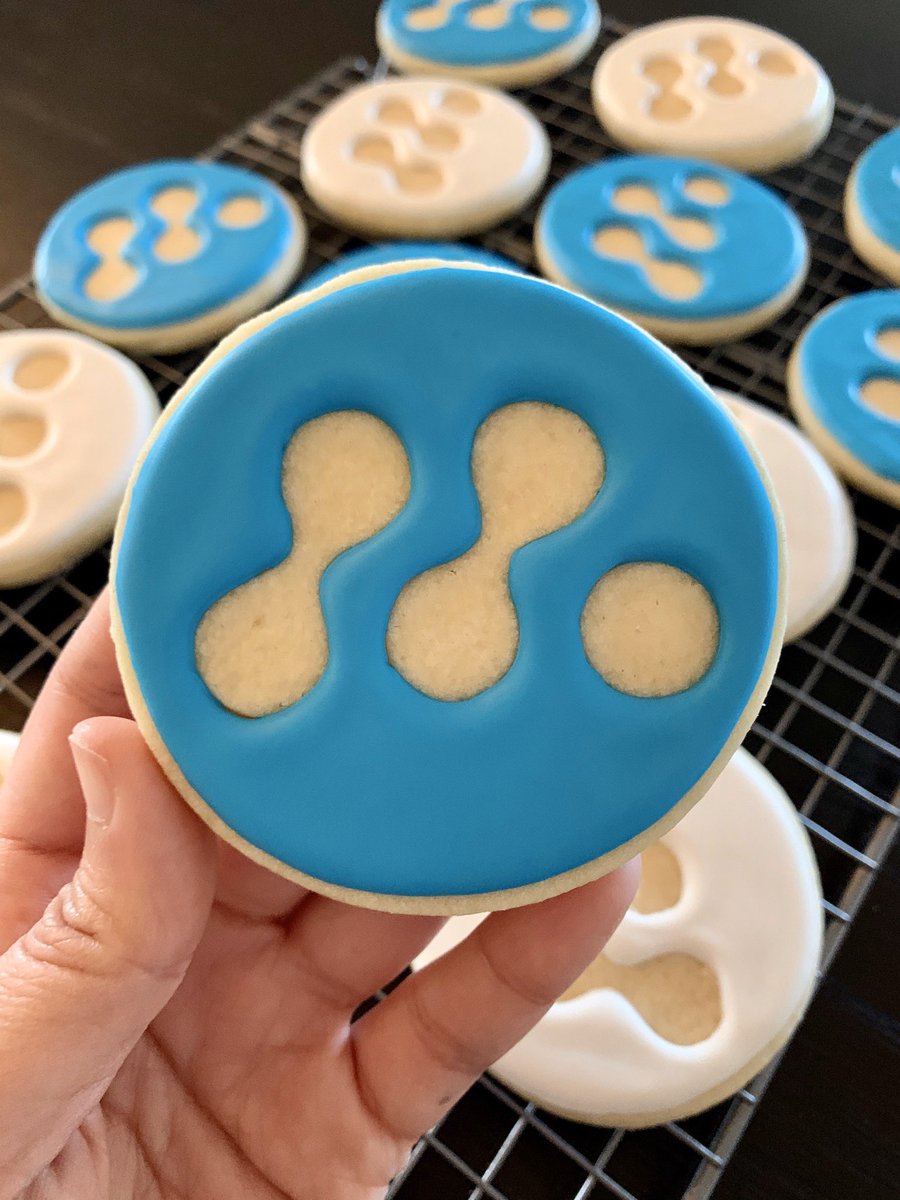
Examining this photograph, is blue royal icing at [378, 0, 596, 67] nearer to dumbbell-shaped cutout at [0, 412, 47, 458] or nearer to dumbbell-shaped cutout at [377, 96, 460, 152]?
dumbbell-shaped cutout at [377, 96, 460, 152]

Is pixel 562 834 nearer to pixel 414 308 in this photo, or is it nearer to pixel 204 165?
pixel 414 308

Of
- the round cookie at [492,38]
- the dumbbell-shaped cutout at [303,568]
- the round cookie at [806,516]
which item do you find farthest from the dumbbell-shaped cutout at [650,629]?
the round cookie at [492,38]

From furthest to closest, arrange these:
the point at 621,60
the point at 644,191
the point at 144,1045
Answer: the point at 621,60
the point at 644,191
the point at 144,1045

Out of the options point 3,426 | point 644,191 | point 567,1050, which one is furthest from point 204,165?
point 567,1050

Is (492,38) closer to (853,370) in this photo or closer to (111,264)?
(111,264)

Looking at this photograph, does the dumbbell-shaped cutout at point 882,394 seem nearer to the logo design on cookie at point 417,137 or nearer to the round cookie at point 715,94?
the round cookie at point 715,94
